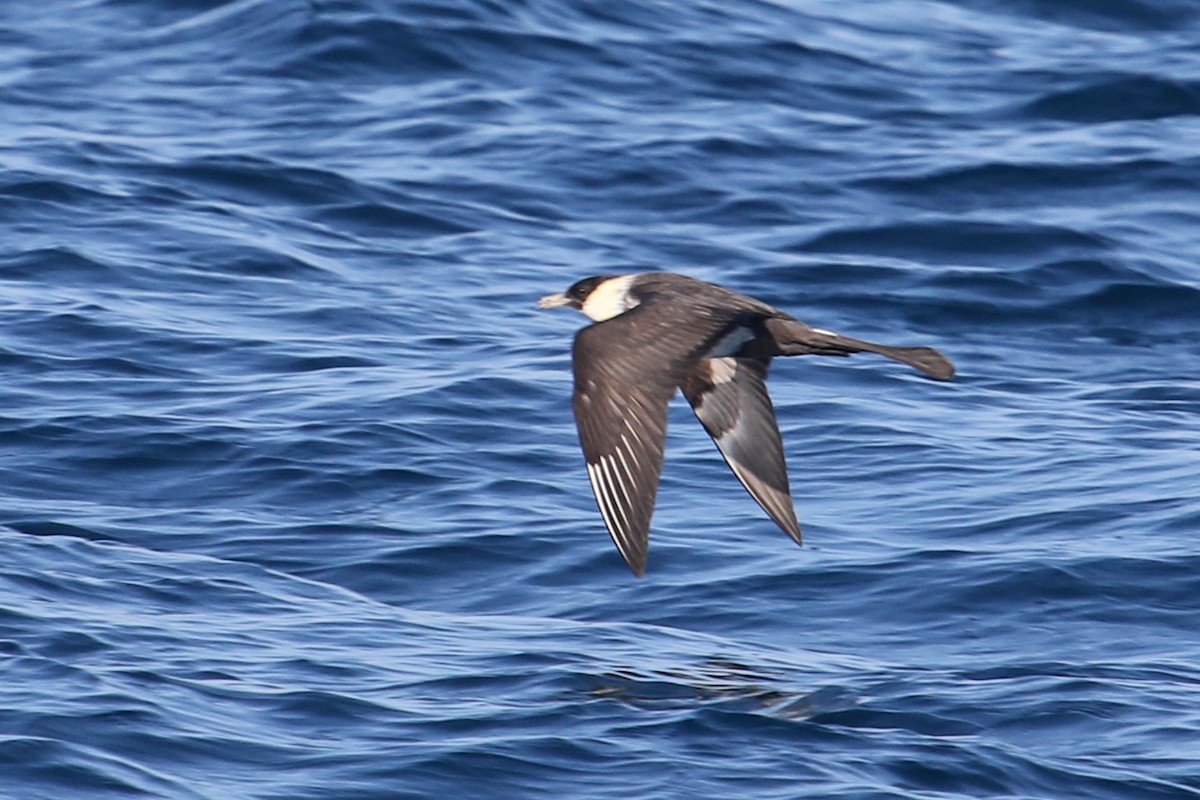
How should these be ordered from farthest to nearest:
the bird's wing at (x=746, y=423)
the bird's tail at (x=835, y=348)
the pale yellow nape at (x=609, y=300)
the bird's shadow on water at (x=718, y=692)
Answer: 1. the bird's wing at (x=746, y=423)
2. the pale yellow nape at (x=609, y=300)
3. the bird's tail at (x=835, y=348)
4. the bird's shadow on water at (x=718, y=692)

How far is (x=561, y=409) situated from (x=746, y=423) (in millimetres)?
1530

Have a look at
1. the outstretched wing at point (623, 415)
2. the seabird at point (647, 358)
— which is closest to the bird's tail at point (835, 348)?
the seabird at point (647, 358)

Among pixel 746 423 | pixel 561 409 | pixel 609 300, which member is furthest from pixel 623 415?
pixel 561 409

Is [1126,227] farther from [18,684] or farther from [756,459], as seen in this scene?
[18,684]

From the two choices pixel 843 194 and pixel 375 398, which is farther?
pixel 843 194

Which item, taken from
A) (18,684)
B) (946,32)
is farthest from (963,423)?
(946,32)

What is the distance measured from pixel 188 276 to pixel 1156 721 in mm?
5383

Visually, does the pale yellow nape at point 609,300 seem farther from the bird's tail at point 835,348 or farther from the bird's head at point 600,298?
the bird's tail at point 835,348

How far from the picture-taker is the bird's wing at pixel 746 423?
6.93 metres

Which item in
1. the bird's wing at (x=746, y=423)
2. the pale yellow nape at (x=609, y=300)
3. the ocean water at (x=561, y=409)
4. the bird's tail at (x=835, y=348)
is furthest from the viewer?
the bird's wing at (x=746, y=423)

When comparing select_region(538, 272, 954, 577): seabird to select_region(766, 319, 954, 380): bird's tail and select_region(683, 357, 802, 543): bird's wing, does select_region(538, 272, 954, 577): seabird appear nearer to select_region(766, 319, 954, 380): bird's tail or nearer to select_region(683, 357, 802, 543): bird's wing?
select_region(766, 319, 954, 380): bird's tail

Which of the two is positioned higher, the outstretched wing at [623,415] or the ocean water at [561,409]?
the outstretched wing at [623,415]

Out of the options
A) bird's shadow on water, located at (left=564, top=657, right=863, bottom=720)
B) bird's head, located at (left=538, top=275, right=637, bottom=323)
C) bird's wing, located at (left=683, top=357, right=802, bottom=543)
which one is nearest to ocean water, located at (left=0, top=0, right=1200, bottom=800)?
bird's shadow on water, located at (left=564, top=657, right=863, bottom=720)

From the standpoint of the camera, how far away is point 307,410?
816cm
